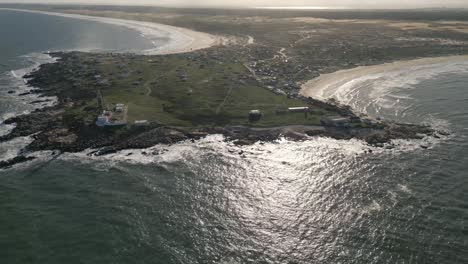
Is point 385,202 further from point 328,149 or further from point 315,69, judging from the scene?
point 315,69

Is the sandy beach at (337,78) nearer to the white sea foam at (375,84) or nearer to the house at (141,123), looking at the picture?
the white sea foam at (375,84)

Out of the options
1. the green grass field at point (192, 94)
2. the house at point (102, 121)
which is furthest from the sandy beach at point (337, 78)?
the house at point (102, 121)

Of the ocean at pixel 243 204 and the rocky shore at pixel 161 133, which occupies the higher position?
the rocky shore at pixel 161 133

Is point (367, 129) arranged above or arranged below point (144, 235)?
above

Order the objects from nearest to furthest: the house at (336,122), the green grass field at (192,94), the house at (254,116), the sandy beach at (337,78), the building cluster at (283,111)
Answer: the house at (336,122)
the house at (254,116)
the building cluster at (283,111)
the green grass field at (192,94)
the sandy beach at (337,78)

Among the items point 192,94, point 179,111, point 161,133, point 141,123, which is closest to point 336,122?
point 179,111

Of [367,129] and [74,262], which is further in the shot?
[367,129]

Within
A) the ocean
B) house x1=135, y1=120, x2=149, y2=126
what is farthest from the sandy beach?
house x1=135, y1=120, x2=149, y2=126

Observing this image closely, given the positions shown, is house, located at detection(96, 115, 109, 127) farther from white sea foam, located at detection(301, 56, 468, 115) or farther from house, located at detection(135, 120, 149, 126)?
white sea foam, located at detection(301, 56, 468, 115)

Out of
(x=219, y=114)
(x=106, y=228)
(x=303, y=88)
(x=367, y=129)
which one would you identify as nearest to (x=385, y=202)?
(x=367, y=129)
